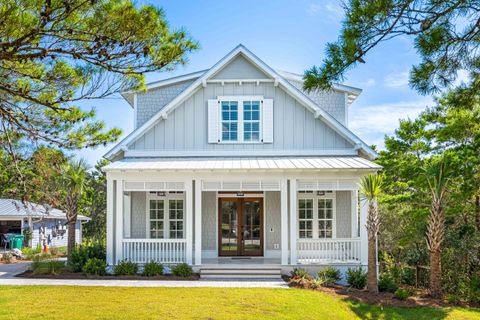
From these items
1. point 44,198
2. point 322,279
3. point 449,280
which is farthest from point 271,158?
point 44,198

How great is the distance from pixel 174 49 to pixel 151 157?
9510 mm

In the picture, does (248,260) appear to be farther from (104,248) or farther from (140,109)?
(140,109)

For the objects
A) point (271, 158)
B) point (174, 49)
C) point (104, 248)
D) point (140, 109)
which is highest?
point (140, 109)

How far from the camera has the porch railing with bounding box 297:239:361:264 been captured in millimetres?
14633

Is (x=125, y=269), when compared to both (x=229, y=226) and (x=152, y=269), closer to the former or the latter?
(x=152, y=269)

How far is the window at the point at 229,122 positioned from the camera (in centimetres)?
1681

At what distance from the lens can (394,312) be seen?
427 inches

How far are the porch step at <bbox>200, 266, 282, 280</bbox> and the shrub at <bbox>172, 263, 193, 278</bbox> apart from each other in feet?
1.47

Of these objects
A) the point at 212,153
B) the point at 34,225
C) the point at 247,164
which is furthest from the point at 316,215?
the point at 34,225

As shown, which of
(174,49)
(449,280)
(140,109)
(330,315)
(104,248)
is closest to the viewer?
(174,49)

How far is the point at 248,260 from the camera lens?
15.9 meters

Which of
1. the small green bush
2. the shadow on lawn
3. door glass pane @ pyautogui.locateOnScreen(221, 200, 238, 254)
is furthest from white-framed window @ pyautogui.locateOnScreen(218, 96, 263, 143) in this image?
the shadow on lawn

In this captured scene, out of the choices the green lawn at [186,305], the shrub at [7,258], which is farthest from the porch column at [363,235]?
the shrub at [7,258]

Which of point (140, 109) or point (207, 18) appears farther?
point (140, 109)
